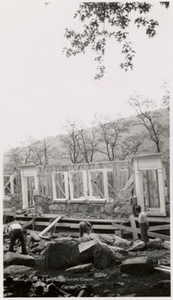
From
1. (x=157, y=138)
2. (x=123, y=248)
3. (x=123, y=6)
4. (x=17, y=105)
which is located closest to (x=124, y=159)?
(x=157, y=138)

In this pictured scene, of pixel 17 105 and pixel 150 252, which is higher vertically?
pixel 17 105

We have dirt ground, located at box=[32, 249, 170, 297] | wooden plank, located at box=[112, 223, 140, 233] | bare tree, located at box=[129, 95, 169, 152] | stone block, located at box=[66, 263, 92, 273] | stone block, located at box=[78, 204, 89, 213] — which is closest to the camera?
dirt ground, located at box=[32, 249, 170, 297]

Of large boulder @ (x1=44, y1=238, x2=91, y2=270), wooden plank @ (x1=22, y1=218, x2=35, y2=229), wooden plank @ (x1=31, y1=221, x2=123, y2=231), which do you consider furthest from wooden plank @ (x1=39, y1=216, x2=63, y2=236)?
large boulder @ (x1=44, y1=238, x2=91, y2=270)

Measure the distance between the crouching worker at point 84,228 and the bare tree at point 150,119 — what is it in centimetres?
198

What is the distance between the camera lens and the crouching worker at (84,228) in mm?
6672

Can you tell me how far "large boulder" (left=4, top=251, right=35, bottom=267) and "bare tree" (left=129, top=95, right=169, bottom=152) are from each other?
10.3ft

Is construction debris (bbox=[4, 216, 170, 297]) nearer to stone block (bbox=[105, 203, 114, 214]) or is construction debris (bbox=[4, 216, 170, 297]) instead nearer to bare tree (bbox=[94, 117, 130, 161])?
stone block (bbox=[105, 203, 114, 214])

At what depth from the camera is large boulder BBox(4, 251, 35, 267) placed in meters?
6.44

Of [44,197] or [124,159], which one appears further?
[44,197]

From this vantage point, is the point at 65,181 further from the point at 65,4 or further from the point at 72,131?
the point at 65,4

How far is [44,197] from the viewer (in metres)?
6.96

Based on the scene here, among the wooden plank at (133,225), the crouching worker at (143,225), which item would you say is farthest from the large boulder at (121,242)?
the crouching worker at (143,225)

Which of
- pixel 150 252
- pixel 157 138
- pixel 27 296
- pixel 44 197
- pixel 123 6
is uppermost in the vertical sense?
pixel 123 6

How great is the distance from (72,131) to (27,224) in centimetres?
213
